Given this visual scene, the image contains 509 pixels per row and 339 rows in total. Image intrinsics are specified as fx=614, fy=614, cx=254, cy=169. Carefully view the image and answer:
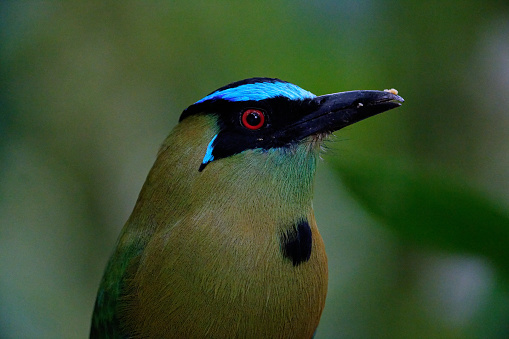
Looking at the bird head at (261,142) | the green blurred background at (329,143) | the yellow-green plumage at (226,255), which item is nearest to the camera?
the yellow-green plumage at (226,255)

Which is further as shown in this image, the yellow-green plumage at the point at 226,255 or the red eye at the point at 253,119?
the red eye at the point at 253,119

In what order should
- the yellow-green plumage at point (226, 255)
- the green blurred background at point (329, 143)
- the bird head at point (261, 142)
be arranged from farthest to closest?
the green blurred background at point (329, 143)
the bird head at point (261, 142)
the yellow-green plumage at point (226, 255)

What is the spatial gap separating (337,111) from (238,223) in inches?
25.0

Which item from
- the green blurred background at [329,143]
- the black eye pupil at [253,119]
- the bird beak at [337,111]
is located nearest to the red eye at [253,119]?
the black eye pupil at [253,119]

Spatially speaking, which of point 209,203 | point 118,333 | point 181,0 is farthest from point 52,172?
point 209,203

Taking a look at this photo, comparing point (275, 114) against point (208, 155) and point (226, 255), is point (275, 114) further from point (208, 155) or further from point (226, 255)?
point (226, 255)

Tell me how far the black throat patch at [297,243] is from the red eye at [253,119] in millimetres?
439

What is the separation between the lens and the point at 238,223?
2.40 metres

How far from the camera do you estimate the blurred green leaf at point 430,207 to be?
7.80ft

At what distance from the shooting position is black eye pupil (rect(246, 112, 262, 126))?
8.32ft

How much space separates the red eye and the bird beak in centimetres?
12

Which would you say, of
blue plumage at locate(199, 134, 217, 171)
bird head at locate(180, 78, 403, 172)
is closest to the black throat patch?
bird head at locate(180, 78, 403, 172)

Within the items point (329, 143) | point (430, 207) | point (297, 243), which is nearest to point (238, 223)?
point (297, 243)

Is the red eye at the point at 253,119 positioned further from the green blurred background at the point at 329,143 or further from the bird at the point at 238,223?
the green blurred background at the point at 329,143
